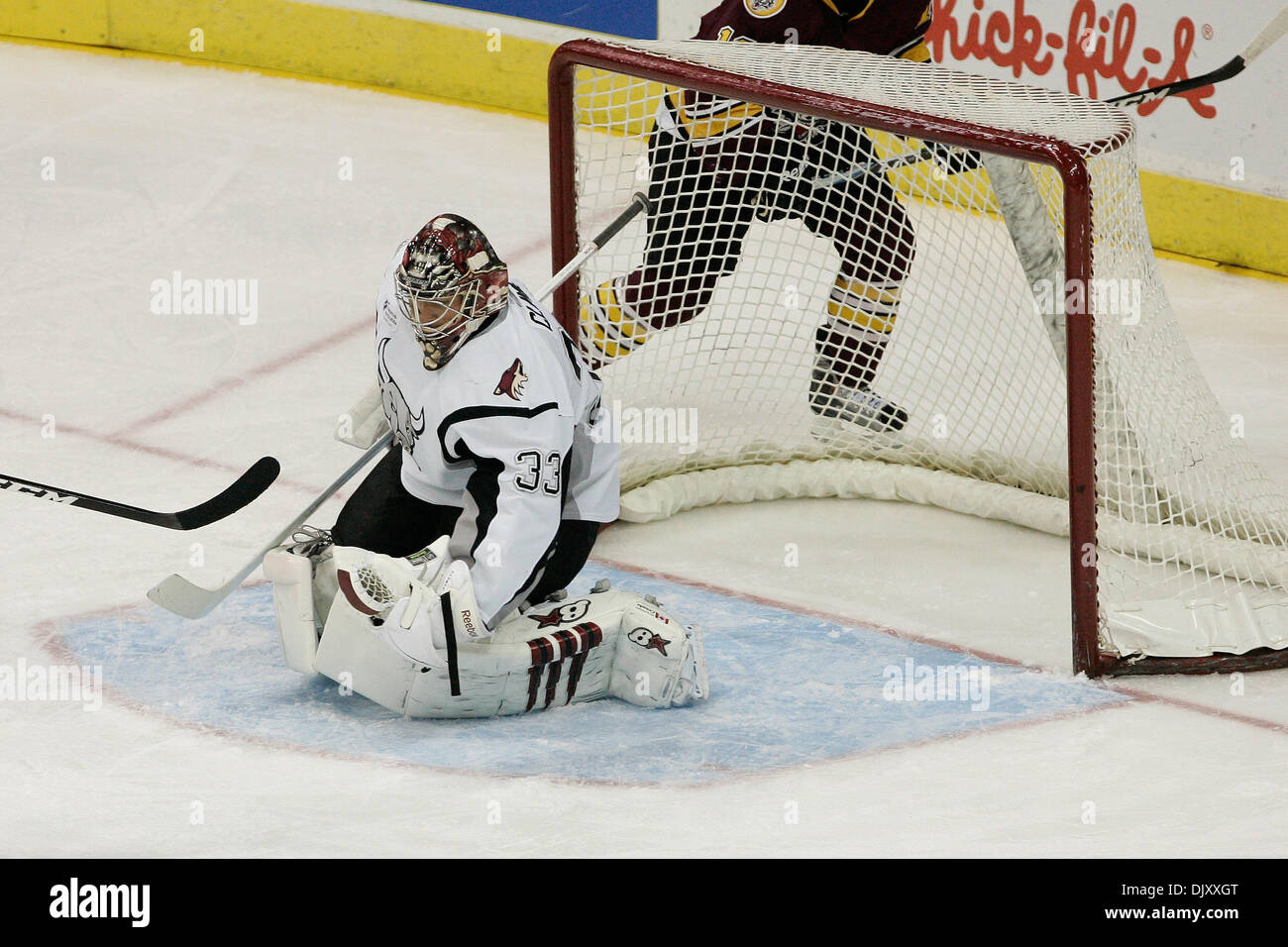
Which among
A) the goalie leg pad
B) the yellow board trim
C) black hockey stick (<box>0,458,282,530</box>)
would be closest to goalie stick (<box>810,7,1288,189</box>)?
black hockey stick (<box>0,458,282,530</box>)

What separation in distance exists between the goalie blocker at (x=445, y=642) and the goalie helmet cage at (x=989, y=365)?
0.71 meters

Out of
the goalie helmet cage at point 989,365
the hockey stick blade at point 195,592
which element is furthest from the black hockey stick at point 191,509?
the goalie helmet cage at point 989,365

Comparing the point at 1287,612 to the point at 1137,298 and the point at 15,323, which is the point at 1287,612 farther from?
the point at 15,323

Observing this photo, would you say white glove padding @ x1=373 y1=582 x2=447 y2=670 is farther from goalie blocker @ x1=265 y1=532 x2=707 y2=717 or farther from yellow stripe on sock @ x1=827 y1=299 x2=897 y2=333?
yellow stripe on sock @ x1=827 y1=299 x2=897 y2=333

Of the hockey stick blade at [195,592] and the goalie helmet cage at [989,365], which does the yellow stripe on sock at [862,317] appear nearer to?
the goalie helmet cage at [989,365]

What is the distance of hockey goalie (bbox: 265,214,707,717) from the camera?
117 inches

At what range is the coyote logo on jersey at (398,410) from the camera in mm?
3124

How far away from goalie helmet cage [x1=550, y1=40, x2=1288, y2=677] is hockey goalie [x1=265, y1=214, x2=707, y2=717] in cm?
73

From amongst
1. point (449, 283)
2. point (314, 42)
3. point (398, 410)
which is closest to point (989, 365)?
point (398, 410)

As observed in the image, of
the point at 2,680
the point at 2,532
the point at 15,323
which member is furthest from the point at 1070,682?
the point at 15,323

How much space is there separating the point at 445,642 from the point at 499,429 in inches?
12.9

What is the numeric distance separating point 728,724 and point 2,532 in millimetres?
1624

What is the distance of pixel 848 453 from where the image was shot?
14.0 feet

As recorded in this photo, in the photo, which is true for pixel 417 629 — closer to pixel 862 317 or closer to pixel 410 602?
pixel 410 602
